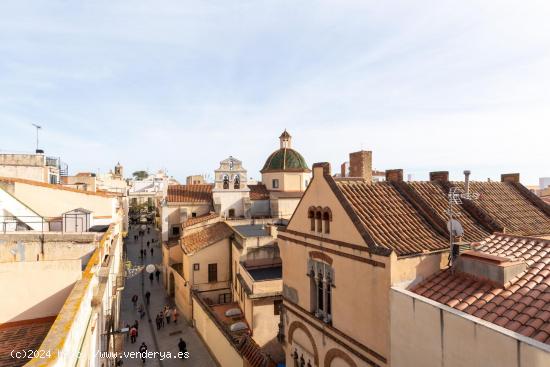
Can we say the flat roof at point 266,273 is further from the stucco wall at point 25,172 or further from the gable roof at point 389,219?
the stucco wall at point 25,172

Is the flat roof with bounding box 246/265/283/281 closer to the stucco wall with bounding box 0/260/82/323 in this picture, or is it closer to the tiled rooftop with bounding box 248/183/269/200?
the stucco wall with bounding box 0/260/82/323

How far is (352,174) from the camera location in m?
18.5

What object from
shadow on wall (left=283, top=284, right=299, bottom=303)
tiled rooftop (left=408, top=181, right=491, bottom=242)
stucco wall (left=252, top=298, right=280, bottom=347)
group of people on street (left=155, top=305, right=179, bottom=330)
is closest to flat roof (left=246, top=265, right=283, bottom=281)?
stucco wall (left=252, top=298, right=280, bottom=347)

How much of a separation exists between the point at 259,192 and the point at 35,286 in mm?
33406

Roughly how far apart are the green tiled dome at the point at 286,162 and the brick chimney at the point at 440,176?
1066 inches

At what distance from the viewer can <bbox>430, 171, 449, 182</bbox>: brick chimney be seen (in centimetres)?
1681

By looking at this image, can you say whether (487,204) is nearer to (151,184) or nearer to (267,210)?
(267,210)

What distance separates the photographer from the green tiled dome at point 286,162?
44.3 m

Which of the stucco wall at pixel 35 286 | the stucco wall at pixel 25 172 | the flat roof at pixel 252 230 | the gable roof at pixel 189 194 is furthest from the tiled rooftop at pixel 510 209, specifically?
the stucco wall at pixel 25 172

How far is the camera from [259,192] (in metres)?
44.6

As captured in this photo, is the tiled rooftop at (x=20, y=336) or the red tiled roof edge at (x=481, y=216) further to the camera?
the red tiled roof edge at (x=481, y=216)

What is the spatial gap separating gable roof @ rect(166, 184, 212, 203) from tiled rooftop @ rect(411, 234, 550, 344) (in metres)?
34.6

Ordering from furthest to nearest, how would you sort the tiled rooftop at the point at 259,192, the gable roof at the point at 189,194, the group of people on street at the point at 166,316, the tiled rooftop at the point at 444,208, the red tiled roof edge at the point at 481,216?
the tiled rooftop at the point at 259,192 → the gable roof at the point at 189,194 → the group of people on street at the point at 166,316 → the red tiled roof edge at the point at 481,216 → the tiled rooftop at the point at 444,208

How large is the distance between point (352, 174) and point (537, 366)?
1287 cm
